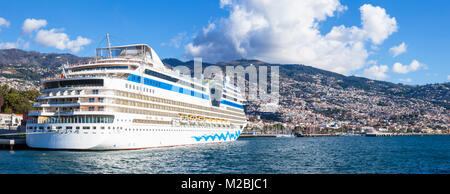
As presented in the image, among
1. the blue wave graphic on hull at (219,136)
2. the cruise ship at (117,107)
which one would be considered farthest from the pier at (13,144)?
the blue wave graphic on hull at (219,136)

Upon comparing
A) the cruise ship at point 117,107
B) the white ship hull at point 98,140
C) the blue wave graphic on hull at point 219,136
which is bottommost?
the blue wave graphic on hull at point 219,136

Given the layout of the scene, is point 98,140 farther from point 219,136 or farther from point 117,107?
point 219,136

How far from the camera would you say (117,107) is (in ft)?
122

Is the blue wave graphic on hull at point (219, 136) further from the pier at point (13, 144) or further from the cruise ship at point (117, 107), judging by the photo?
the pier at point (13, 144)

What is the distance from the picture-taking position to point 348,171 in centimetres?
2500

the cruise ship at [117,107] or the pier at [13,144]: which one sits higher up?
the cruise ship at [117,107]

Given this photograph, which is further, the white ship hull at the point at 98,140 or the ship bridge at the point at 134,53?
the ship bridge at the point at 134,53

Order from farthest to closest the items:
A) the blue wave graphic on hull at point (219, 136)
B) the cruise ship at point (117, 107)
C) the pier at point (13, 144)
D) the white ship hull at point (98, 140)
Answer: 1. the blue wave graphic on hull at point (219, 136)
2. the pier at point (13, 144)
3. the cruise ship at point (117, 107)
4. the white ship hull at point (98, 140)

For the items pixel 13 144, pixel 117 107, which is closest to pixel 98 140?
pixel 117 107

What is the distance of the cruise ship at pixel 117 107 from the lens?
34969 millimetres

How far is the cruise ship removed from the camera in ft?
115

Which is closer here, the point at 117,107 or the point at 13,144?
the point at 117,107

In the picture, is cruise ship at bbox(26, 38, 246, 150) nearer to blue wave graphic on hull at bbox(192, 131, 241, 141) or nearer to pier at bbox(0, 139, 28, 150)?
blue wave graphic on hull at bbox(192, 131, 241, 141)
